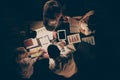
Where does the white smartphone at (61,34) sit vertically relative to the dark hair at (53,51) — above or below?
above

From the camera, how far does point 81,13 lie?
3.80 m

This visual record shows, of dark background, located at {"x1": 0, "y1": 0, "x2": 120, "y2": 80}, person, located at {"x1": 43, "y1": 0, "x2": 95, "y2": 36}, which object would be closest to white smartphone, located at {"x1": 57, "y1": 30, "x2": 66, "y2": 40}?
person, located at {"x1": 43, "y1": 0, "x2": 95, "y2": 36}

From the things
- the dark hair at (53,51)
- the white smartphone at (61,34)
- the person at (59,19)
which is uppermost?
the person at (59,19)

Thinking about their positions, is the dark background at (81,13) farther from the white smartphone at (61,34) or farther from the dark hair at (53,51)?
the dark hair at (53,51)

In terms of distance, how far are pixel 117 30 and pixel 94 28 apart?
9.9 inches

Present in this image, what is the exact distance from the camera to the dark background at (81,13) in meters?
3.67

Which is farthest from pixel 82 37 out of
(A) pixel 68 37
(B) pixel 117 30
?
(B) pixel 117 30

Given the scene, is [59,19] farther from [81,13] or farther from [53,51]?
[53,51]

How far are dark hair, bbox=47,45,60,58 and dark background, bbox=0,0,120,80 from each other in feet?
1.09

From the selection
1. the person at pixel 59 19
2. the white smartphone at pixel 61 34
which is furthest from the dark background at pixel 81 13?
the white smartphone at pixel 61 34

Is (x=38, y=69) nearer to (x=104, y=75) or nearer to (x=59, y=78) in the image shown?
(x=59, y=78)

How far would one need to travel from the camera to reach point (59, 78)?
371 centimetres

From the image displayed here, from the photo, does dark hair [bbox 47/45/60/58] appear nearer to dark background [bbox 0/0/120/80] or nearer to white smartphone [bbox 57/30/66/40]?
white smartphone [bbox 57/30/66/40]

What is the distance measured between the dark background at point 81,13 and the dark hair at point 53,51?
33cm
